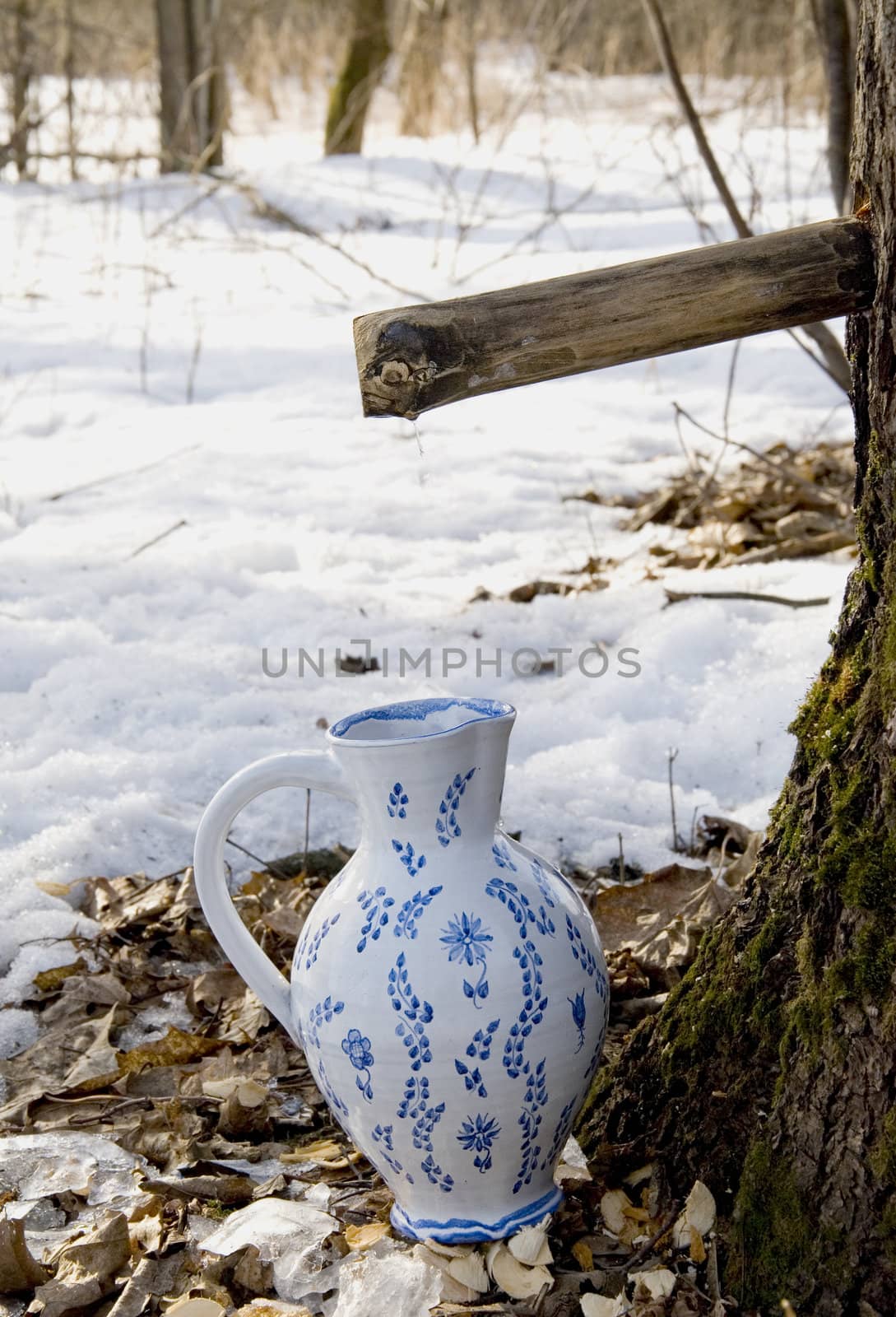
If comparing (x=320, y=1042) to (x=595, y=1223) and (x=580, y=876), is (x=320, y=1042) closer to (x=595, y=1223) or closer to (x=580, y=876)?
(x=595, y=1223)

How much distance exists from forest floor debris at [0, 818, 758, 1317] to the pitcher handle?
0.24m

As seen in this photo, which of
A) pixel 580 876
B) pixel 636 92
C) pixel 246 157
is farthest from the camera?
pixel 636 92

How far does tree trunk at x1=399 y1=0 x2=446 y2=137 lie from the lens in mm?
9656

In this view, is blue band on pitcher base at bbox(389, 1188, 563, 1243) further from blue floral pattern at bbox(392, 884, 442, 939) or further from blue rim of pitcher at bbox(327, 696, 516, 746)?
blue rim of pitcher at bbox(327, 696, 516, 746)

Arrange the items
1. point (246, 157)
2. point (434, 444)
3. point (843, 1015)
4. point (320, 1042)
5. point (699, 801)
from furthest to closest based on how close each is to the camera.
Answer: point (246, 157)
point (434, 444)
point (699, 801)
point (320, 1042)
point (843, 1015)

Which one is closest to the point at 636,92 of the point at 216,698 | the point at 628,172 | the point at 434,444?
the point at 628,172

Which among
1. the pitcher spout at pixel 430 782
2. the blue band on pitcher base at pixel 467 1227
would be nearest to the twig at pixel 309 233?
the pitcher spout at pixel 430 782

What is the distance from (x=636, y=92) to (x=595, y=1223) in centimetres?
1214

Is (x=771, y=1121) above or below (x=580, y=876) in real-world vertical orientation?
above

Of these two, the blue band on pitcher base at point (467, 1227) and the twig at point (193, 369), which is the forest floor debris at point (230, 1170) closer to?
the blue band on pitcher base at point (467, 1227)

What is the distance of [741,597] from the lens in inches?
133

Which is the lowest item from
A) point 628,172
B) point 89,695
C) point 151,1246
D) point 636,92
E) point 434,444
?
point 151,1246

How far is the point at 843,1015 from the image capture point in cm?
126

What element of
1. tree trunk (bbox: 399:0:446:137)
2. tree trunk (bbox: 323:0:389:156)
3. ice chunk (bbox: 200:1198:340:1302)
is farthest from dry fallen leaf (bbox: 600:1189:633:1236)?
tree trunk (bbox: 399:0:446:137)
